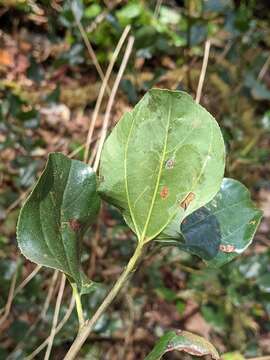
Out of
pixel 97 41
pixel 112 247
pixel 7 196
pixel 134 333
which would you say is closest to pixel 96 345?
pixel 134 333

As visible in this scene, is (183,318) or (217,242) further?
(183,318)

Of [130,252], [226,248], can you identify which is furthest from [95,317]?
[130,252]

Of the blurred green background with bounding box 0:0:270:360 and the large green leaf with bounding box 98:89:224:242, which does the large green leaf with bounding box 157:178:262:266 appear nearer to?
the large green leaf with bounding box 98:89:224:242

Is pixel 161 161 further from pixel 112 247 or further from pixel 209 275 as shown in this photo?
pixel 112 247

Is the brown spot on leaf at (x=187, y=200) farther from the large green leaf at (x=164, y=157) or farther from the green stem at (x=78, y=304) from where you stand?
the green stem at (x=78, y=304)

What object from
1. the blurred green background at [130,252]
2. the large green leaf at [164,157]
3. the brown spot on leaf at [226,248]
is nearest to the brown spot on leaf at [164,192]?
the large green leaf at [164,157]

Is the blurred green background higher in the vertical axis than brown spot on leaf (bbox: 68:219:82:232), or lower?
lower

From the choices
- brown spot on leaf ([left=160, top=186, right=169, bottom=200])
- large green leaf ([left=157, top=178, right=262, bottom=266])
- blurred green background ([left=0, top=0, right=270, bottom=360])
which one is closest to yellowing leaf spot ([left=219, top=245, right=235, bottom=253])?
large green leaf ([left=157, top=178, right=262, bottom=266])
